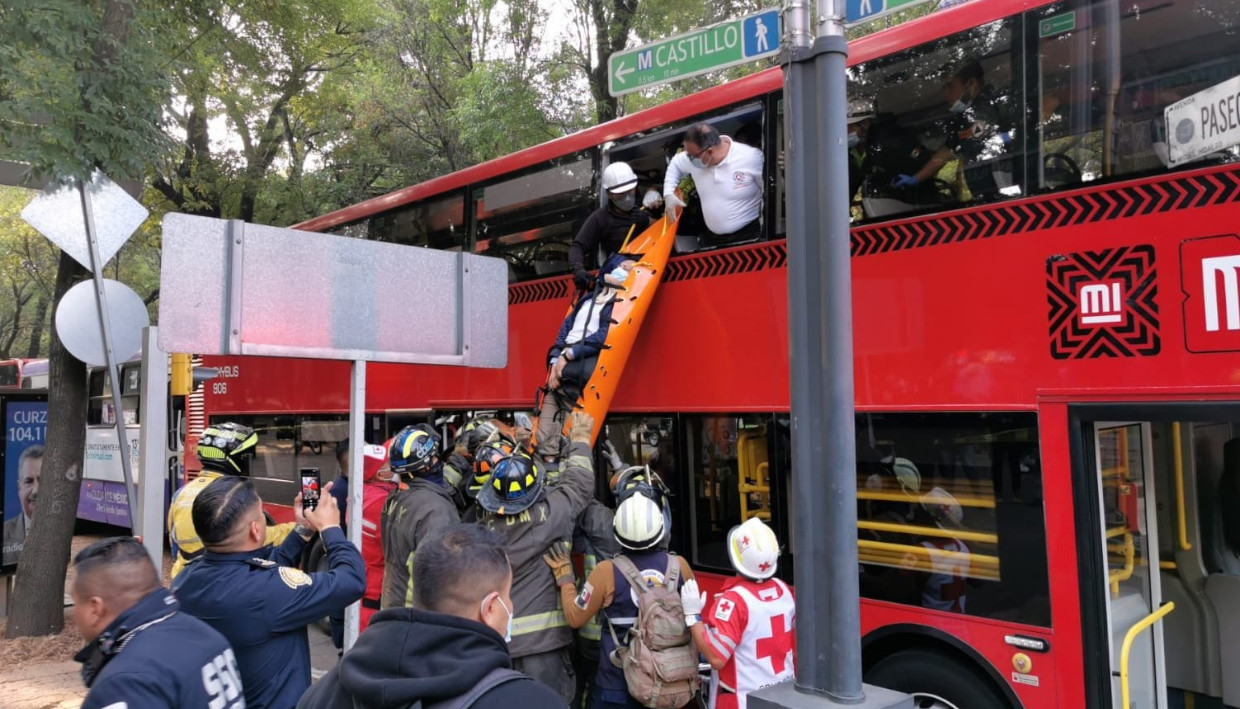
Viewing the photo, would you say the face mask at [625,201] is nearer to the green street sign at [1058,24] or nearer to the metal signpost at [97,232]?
the green street sign at [1058,24]

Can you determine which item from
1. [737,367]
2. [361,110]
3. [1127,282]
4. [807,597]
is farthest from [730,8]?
[807,597]

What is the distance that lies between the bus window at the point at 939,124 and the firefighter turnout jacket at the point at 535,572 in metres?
2.32

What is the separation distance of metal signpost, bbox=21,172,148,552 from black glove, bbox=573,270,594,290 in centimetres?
262

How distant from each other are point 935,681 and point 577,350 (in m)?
2.72

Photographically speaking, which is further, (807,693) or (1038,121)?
(1038,121)

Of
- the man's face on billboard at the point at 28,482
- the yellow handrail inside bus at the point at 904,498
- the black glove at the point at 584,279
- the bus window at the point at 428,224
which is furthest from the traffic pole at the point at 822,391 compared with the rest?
the man's face on billboard at the point at 28,482

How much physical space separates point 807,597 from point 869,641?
2241 millimetres

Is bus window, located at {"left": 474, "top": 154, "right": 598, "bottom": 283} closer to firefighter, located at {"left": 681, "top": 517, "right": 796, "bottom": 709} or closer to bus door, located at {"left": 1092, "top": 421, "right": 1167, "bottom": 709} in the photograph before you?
firefighter, located at {"left": 681, "top": 517, "right": 796, "bottom": 709}

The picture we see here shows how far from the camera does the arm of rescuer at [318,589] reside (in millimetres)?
2828

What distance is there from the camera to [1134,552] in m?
4.35

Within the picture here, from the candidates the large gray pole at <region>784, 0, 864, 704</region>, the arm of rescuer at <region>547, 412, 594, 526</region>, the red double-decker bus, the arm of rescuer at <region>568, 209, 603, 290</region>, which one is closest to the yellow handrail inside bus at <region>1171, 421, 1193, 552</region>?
the red double-decker bus

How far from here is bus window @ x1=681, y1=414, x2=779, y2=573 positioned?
203 inches

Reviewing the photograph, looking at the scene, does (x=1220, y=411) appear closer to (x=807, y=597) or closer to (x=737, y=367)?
(x=807, y=597)

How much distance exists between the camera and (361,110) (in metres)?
15.2
